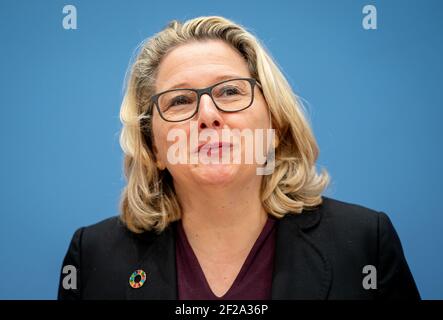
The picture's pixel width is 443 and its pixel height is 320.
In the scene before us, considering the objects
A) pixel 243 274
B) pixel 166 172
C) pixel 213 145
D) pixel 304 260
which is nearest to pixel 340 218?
pixel 304 260

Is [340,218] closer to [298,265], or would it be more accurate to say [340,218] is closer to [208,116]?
[298,265]

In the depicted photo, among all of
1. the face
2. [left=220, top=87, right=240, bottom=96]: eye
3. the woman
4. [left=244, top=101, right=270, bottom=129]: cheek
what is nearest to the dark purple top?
the woman

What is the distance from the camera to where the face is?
1.12 metres

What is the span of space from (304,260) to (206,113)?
1.63 feet

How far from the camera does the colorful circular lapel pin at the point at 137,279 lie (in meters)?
1.21

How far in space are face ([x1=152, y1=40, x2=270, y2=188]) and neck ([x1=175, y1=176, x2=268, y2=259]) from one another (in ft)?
0.20

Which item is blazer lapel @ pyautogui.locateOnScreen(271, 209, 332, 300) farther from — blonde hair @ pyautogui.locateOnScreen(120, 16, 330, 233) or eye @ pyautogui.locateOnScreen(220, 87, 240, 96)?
eye @ pyautogui.locateOnScreen(220, 87, 240, 96)

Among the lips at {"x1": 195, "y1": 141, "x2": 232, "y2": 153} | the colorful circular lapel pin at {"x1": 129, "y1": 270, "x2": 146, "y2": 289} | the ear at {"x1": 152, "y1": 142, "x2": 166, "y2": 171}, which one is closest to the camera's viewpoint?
the lips at {"x1": 195, "y1": 141, "x2": 232, "y2": 153}

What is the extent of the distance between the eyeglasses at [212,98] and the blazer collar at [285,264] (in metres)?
0.37

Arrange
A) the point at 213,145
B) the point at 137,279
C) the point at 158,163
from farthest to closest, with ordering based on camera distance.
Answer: the point at 158,163
the point at 137,279
the point at 213,145

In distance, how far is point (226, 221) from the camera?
4.16 feet

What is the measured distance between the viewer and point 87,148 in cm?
171
